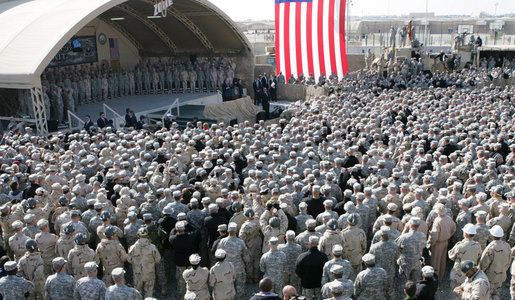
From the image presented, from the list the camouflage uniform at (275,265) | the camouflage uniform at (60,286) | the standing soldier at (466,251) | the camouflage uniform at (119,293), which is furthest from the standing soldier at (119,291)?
the standing soldier at (466,251)

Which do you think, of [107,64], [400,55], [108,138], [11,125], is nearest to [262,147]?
[108,138]

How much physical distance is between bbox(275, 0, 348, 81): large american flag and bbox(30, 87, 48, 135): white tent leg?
35.7 ft

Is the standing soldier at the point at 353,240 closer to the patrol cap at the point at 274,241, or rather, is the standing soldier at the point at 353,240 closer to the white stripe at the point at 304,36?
the patrol cap at the point at 274,241

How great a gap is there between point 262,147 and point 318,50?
11.7 metres

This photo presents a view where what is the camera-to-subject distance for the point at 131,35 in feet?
85.8

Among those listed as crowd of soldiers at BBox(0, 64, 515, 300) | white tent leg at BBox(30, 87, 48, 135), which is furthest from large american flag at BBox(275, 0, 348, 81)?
white tent leg at BBox(30, 87, 48, 135)

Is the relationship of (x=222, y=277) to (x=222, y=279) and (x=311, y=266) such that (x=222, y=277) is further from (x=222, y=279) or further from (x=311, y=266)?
(x=311, y=266)

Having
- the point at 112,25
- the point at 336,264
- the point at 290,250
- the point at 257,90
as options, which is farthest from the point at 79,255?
the point at 112,25

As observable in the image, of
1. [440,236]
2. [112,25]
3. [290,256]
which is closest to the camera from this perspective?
[290,256]

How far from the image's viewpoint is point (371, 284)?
5559mm

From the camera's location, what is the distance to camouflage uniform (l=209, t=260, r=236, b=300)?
5816 millimetres

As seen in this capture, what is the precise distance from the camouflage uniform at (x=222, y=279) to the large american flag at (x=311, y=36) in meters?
17.1

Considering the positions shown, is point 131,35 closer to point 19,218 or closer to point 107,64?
point 107,64

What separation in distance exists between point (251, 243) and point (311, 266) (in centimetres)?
134
